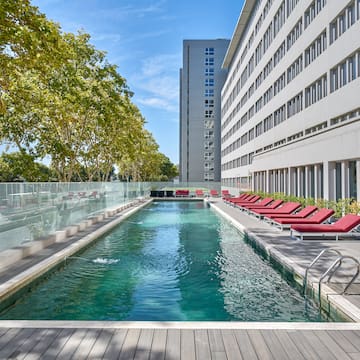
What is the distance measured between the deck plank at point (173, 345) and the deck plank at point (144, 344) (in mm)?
216

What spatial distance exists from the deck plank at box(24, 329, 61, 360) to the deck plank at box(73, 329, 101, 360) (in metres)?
0.38

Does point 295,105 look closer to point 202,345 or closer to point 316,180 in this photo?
point 316,180

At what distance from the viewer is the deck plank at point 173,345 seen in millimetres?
3916

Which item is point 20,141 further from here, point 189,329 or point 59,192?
point 189,329

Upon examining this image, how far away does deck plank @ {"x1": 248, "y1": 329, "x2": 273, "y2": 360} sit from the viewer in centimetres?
391

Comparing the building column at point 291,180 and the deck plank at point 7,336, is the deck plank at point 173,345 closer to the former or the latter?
the deck plank at point 7,336

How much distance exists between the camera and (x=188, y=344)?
4180 mm

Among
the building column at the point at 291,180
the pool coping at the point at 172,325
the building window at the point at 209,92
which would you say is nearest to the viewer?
the pool coping at the point at 172,325

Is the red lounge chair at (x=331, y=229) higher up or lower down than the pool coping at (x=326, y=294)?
higher up

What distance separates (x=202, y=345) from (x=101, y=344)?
120 cm

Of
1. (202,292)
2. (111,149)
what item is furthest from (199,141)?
(202,292)

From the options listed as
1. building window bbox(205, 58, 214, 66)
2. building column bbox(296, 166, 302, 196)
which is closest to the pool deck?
building column bbox(296, 166, 302, 196)

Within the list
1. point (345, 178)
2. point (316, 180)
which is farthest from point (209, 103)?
point (345, 178)

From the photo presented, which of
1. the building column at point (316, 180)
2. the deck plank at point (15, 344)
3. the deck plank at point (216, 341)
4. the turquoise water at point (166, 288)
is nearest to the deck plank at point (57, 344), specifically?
the deck plank at point (15, 344)
